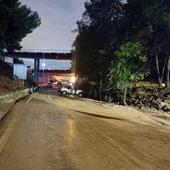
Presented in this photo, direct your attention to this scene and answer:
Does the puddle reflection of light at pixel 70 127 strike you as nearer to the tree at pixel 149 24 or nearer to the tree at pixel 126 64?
the tree at pixel 126 64

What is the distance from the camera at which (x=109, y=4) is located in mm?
52906

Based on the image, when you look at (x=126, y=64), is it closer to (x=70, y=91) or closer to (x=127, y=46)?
(x=127, y=46)

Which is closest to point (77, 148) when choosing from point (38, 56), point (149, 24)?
point (149, 24)

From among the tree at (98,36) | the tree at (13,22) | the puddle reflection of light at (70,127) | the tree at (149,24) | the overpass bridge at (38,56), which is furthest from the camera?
the overpass bridge at (38,56)

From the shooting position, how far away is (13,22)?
147 ft

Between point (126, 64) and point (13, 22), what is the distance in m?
12.7

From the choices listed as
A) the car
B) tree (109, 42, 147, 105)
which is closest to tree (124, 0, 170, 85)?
tree (109, 42, 147, 105)

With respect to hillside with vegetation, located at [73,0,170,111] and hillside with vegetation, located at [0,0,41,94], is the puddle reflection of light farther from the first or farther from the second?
hillside with vegetation, located at [73,0,170,111]

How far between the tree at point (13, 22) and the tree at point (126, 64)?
33.5ft

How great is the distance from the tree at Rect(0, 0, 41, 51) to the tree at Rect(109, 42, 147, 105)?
1021 cm

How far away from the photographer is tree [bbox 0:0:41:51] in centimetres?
4294

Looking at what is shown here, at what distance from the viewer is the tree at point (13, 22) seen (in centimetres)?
4294

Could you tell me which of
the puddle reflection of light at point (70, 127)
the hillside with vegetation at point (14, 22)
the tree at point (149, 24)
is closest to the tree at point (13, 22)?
the hillside with vegetation at point (14, 22)

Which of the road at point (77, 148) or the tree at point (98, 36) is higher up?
the tree at point (98, 36)
